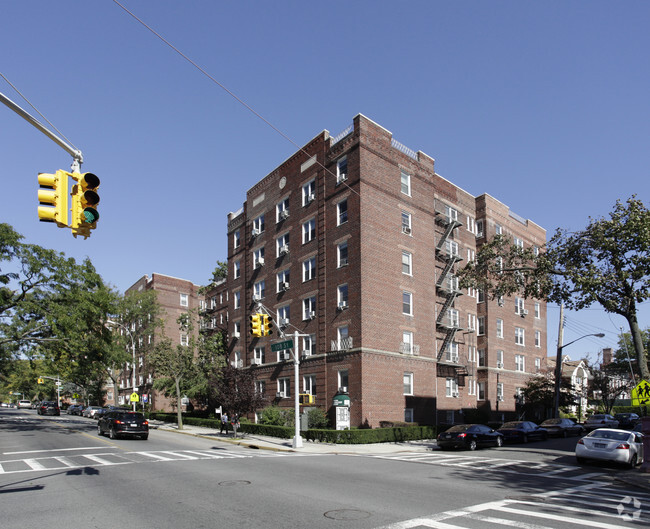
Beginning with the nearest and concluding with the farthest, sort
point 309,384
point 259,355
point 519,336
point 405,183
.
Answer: point 309,384 → point 405,183 → point 259,355 → point 519,336

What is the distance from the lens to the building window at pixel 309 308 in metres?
38.4

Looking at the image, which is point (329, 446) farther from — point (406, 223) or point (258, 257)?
point (258, 257)

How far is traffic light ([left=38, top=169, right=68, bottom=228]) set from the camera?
827cm

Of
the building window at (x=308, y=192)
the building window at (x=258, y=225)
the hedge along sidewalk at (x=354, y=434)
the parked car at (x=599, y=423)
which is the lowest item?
the parked car at (x=599, y=423)

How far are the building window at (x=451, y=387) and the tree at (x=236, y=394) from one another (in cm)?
Answer: 1563

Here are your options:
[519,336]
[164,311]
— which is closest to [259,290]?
[519,336]

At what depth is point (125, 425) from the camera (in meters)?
30.5

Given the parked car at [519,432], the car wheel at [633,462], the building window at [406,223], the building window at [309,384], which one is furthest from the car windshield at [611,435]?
the building window at [406,223]

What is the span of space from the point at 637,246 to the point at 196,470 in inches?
796

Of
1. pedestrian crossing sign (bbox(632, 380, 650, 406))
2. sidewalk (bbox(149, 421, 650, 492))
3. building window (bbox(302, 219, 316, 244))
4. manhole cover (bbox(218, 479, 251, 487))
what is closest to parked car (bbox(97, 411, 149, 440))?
sidewalk (bbox(149, 421, 650, 492))

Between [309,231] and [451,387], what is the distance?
680 inches

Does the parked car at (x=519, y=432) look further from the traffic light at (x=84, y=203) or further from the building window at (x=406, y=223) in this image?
the traffic light at (x=84, y=203)

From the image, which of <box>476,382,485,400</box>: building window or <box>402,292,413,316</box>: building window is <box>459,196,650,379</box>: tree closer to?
<box>402,292,413,316</box>: building window

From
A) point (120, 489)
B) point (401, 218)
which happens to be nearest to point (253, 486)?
point (120, 489)
